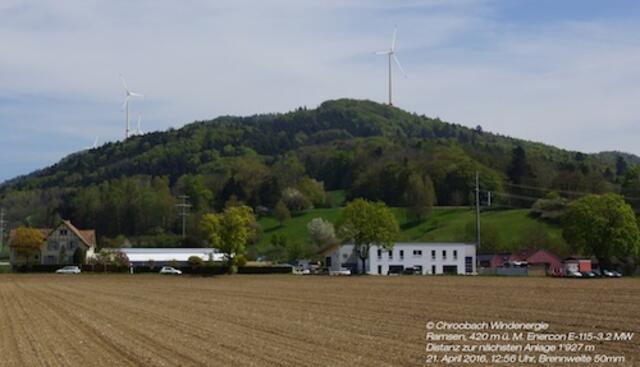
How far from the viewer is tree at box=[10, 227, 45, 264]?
17125 cm

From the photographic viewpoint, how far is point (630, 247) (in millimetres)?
123438

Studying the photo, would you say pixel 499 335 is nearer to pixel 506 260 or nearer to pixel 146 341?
pixel 146 341

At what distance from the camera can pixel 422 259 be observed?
152250 millimetres

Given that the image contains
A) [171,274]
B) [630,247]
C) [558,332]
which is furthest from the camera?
[171,274]

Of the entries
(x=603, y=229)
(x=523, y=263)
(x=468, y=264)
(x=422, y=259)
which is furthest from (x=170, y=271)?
(x=603, y=229)

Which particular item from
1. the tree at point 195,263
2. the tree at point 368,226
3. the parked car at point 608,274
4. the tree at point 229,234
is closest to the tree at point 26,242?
the tree at point 195,263

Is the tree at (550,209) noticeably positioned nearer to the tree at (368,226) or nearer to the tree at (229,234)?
the tree at (368,226)

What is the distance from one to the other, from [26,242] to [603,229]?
11070 cm

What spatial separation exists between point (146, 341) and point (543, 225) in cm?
15310

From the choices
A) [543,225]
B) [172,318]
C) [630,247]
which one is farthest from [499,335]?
[543,225]

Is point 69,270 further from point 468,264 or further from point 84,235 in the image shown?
point 468,264

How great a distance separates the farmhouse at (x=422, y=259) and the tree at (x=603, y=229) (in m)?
25.3

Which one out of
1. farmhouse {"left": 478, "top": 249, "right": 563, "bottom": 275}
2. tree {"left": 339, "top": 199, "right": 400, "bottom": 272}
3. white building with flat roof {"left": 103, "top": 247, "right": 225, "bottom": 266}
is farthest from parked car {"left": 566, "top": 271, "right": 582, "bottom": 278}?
white building with flat roof {"left": 103, "top": 247, "right": 225, "bottom": 266}

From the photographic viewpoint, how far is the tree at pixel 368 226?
13988 centimetres
